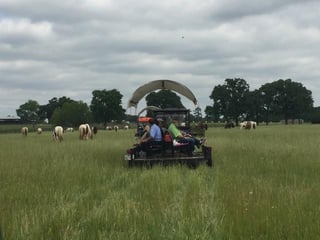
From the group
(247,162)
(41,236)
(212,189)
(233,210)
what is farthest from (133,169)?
(41,236)

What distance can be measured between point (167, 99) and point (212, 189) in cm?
11568

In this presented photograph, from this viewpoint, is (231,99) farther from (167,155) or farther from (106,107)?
(167,155)

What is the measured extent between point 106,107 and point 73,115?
941cm

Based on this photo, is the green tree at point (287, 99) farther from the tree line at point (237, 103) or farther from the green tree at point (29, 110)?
the green tree at point (29, 110)

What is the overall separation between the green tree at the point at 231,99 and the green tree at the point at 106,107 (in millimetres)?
24504

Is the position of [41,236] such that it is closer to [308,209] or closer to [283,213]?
[283,213]

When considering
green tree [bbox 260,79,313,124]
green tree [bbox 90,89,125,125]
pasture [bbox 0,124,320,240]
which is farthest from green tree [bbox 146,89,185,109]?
pasture [bbox 0,124,320,240]

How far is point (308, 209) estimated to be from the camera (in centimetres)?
761

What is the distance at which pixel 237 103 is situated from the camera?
427ft

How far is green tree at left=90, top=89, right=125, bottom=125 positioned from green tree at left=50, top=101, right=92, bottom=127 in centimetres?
402

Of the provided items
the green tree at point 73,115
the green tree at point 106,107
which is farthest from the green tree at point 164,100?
the green tree at point 73,115

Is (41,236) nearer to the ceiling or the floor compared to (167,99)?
nearer to the floor

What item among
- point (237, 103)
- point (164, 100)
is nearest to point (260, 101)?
point (237, 103)

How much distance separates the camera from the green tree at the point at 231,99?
427 ft
